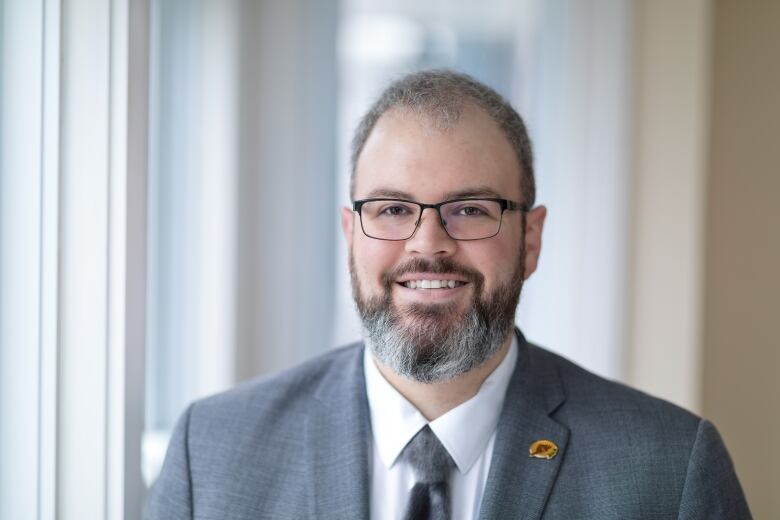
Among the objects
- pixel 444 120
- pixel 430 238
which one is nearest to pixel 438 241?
pixel 430 238

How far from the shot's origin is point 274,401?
1.76m

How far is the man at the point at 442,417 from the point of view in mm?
1572

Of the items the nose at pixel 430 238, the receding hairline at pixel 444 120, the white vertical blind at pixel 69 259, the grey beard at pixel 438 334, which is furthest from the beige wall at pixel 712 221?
the white vertical blind at pixel 69 259

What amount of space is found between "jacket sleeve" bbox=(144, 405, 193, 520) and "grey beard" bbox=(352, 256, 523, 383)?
0.51 m

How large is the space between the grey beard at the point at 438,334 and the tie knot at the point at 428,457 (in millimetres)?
130

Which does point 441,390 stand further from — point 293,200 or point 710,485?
point 293,200

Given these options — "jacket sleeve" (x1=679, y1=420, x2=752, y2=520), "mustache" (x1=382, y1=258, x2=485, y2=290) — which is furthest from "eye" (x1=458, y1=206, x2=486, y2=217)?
"jacket sleeve" (x1=679, y1=420, x2=752, y2=520)

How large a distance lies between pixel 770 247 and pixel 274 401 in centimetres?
237

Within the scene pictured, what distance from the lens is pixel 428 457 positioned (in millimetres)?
1595

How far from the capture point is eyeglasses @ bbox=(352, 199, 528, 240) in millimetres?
1604

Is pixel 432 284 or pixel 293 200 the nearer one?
pixel 432 284

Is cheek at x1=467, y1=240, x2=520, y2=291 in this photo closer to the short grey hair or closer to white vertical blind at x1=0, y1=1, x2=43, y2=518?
the short grey hair

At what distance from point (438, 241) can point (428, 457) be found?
481mm

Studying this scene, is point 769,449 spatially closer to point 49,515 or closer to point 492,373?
point 492,373
